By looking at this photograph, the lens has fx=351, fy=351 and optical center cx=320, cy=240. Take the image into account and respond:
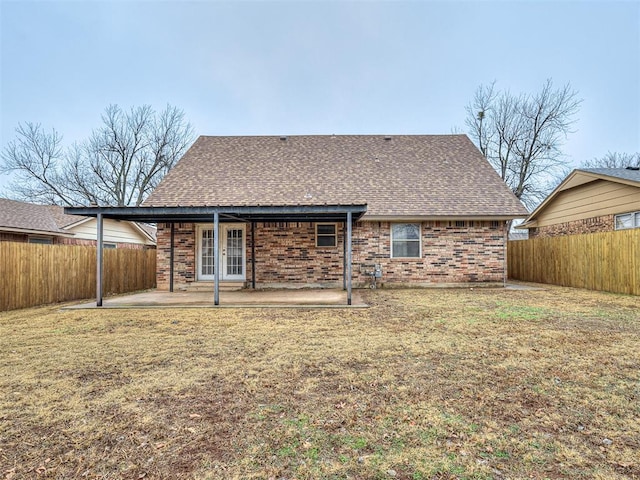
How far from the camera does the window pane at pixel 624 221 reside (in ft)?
36.0

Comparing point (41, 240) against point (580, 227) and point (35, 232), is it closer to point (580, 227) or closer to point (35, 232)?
point (35, 232)

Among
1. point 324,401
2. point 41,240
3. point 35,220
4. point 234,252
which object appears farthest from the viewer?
point 41,240

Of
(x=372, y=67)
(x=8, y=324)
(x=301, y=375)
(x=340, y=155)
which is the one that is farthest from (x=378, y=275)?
(x=372, y=67)

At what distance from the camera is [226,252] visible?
39.7 feet

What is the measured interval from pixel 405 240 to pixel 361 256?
1635mm

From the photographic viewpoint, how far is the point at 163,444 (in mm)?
2469

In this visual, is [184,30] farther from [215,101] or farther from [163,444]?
[163,444]

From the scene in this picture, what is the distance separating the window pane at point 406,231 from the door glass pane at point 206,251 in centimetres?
627

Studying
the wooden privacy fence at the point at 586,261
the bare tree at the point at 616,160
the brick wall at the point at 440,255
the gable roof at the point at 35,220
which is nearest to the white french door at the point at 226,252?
the brick wall at the point at 440,255

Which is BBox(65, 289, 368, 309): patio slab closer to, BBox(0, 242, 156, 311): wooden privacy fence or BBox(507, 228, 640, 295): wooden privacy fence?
BBox(0, 242, 156, 311): wooden privacy fence

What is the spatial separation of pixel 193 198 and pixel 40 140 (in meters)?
20.4

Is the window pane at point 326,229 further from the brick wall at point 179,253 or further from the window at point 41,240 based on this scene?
the window at point 41,240

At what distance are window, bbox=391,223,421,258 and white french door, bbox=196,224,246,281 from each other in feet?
17.0

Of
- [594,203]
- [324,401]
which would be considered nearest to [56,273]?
[324,401]
